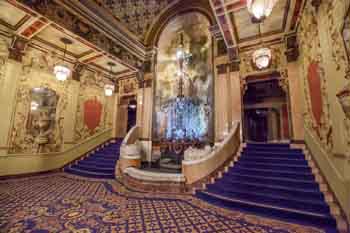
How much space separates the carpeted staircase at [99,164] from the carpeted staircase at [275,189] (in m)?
3.54

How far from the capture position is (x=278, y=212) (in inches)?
105

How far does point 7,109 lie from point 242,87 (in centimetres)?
791

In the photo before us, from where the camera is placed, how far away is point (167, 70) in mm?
7309

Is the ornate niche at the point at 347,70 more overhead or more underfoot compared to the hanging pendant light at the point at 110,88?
more underfoot

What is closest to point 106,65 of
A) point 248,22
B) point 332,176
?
point 248,22

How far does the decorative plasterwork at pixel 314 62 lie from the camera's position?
2.87 m

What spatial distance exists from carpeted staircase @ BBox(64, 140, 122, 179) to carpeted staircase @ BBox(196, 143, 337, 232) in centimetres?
354

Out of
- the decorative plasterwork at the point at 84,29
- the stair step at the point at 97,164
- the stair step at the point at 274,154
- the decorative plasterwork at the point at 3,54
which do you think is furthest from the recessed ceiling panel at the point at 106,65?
the stair step at the point at 274,154

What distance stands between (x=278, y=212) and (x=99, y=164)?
231 inches

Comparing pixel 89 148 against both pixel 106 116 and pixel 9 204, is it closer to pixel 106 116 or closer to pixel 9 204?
pixel 106 116

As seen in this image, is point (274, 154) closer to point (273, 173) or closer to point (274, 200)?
point (273, 173)

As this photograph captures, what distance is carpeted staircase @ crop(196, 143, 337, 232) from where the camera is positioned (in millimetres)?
2549

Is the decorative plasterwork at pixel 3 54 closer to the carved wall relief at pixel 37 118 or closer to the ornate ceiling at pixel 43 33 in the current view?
the ornate ceiling at pixel 43 33

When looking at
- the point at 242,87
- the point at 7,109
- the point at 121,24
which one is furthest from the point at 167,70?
the point at 7,109
